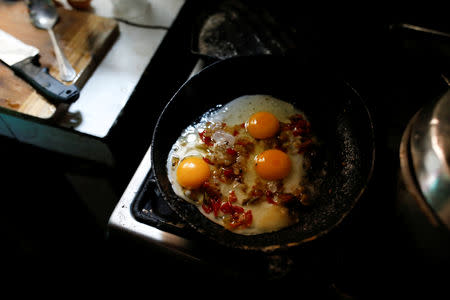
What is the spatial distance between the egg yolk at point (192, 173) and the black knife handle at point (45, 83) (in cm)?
80

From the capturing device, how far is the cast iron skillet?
1485mm

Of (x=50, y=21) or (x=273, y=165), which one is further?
(x=50, y=21)

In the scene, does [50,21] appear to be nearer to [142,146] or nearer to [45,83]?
[45,83]

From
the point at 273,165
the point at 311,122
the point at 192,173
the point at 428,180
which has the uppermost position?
the point at 428,180

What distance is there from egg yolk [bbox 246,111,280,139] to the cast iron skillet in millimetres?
232

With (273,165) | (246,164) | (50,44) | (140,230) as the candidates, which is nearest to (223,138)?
(246,164)

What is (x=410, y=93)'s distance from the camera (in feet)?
6.48

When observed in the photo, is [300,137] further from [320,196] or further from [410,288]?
[410,288]

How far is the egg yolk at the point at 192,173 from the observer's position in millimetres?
1662

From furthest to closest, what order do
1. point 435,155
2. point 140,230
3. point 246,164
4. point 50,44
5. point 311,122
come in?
point 50,44, point 311,122, point 246,164, point 140,230, point 435,155

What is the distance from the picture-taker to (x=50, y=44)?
7.38 feet

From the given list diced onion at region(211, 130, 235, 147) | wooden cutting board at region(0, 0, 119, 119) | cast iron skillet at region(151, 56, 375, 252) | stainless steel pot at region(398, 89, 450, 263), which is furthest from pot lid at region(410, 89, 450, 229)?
wooden cutting board at region(0, 0, 119, 119)

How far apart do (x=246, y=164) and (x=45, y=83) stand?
1283 millimetres

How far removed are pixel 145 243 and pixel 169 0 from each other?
1.92 metres
